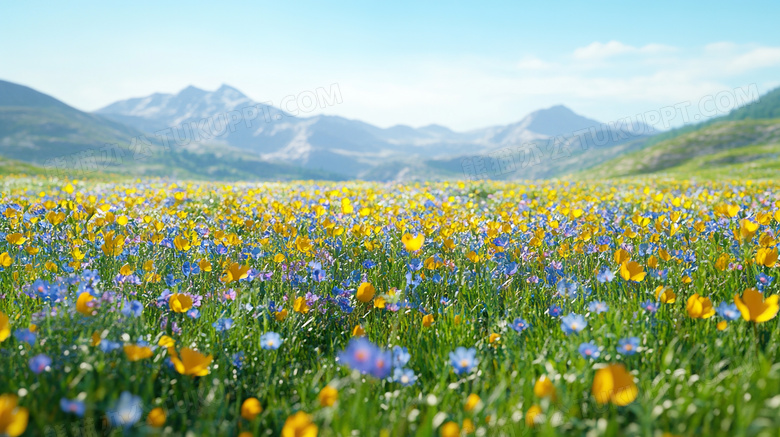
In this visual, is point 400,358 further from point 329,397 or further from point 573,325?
point 573,325

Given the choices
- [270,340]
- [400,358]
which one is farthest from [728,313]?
[270,340]

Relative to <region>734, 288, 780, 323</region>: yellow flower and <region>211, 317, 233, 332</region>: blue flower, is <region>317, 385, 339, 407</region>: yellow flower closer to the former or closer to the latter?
<region>211, 317, 233, 332</region>: blue flower

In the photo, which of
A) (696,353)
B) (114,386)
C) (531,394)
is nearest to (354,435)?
(531,394)

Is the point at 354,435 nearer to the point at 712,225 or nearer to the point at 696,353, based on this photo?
the point at 696,353

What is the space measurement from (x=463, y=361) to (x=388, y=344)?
617 mm

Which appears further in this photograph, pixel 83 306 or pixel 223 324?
pixel 223 324

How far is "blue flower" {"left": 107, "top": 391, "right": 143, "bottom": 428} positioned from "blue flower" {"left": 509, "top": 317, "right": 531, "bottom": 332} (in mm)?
2006

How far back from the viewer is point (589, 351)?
223 centimetres

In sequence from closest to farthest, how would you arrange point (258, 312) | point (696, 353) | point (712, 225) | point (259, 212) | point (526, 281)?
point (696, 353) < point (258, 312) < point (526, 281) < point (712, 225) < point (259, 212)

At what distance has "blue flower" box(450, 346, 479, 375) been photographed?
2160 mm

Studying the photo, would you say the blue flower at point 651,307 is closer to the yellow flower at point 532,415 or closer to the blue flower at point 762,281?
the blue flower at point 762,281

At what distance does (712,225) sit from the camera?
18.0 feet

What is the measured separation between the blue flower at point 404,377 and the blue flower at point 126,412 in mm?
1121

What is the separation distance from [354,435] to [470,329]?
1.27 meters
